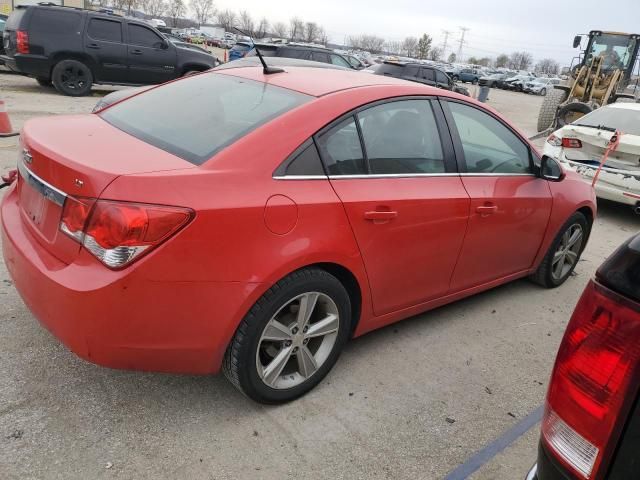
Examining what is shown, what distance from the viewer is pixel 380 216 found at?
8.86 ft

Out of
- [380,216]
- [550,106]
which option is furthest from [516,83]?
[380,216]

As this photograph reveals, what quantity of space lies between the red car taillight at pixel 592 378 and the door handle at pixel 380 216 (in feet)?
4.37

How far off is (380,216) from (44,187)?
61.5 inches

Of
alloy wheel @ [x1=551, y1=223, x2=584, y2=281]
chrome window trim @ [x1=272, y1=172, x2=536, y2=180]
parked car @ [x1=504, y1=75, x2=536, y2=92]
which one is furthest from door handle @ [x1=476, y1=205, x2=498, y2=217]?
parked car @ [x1=504, y1=75, x2=536, y2=92]

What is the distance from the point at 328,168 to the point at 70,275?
123 cm

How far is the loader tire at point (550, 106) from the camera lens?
14227 mm

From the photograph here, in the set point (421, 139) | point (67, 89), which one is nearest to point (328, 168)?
point (421, 139)

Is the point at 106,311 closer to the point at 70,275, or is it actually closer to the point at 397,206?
the point at 70,275

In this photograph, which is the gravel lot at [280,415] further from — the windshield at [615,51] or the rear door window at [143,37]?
the windshield at [615,51]

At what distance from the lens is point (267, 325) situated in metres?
2.41

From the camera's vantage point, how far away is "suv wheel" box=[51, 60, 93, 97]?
1194 cm

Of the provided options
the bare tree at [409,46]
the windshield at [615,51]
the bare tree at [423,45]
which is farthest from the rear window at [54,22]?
the bare tree at [409,46]

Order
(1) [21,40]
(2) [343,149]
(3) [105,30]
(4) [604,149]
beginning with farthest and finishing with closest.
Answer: (3) [105,30] → (1) [21,40] → (4) [604,149] → (2) [343,149]

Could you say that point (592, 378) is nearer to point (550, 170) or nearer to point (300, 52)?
point (550, 170)
